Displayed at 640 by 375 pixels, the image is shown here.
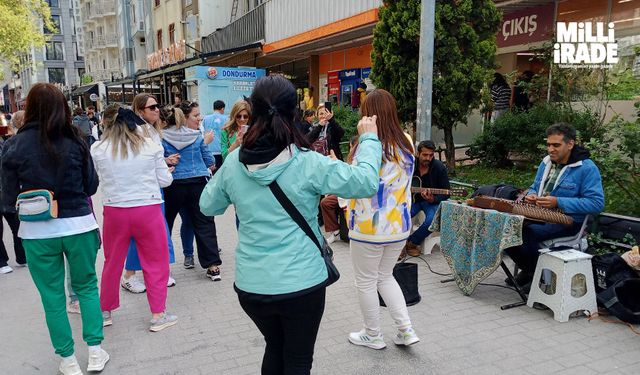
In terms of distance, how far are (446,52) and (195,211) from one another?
451cm

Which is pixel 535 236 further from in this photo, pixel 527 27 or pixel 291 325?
pixel 527 27

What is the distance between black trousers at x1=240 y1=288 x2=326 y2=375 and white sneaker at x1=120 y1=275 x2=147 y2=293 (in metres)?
2.85

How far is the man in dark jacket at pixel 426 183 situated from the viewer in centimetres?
546

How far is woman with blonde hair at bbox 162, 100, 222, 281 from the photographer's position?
4.80 metres

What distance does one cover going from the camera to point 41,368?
3.42 metres

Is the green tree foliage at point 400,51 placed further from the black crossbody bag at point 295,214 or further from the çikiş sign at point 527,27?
the black crossbody bag at point 295,214

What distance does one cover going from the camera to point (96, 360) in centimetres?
330

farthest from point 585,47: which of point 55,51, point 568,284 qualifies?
point 55,51

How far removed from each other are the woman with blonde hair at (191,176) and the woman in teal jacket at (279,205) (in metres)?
2.74

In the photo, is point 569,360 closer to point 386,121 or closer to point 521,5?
point 386,121

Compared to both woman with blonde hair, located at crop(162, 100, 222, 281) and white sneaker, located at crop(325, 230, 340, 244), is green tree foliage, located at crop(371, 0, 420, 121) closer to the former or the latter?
white sneaker, located at crop(325, 230, 340, 244)

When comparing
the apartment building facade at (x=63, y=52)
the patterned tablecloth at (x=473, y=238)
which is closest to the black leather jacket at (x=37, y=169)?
the patterned tablecloth at (x=473, y=238)

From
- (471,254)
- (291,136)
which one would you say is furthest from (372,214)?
(471,254)

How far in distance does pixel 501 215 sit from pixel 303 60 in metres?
14.9
